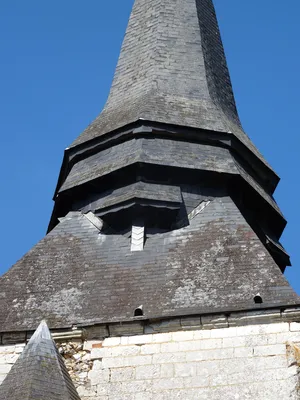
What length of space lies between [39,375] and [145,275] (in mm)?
2736

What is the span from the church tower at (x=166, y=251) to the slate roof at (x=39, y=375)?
0.64 feet

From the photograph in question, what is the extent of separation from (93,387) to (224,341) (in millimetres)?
1602

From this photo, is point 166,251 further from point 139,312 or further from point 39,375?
point 39,375

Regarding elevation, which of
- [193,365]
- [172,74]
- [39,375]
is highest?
[172,74]

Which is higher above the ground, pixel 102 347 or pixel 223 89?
pixel 223 89

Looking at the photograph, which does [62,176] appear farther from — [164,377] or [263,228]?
[164,377]

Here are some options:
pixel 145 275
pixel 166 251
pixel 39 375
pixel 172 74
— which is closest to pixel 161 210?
pixel 166 251

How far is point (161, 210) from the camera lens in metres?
16.8

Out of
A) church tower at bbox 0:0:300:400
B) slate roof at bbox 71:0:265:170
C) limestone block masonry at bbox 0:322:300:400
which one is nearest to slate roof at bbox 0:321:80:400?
church tower at bbox 0:0:300:400

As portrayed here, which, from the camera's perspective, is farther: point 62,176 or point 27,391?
point 62,176

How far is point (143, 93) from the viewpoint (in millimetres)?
18797

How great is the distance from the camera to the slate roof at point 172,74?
18.2 meters

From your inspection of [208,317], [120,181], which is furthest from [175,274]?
[120,181]

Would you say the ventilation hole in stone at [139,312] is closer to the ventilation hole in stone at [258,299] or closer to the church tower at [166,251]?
the church tower at [166,251]
